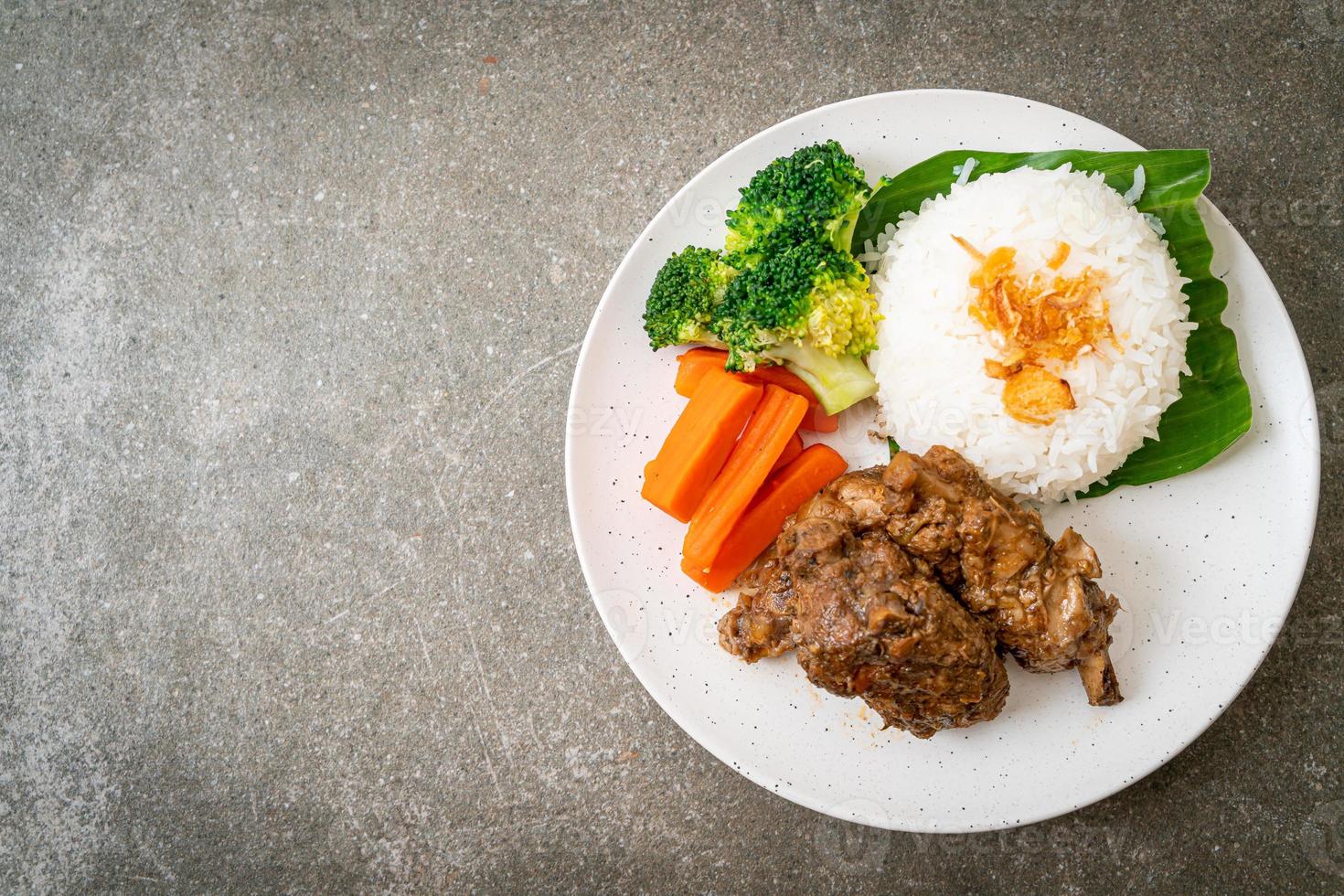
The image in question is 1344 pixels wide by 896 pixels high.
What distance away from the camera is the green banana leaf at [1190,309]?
3.26 metres

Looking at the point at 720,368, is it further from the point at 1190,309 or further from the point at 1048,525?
the point at 1190,309

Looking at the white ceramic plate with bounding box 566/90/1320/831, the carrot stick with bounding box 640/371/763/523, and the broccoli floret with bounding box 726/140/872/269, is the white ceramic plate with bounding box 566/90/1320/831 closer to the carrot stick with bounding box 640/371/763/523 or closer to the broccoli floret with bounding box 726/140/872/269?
the carrot stick with bounding box 640/371/763/523

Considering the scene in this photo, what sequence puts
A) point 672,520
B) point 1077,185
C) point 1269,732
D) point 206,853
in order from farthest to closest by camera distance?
1. point 206,853
2. point 1269,732
3. point 672,520
4. point 1077,185

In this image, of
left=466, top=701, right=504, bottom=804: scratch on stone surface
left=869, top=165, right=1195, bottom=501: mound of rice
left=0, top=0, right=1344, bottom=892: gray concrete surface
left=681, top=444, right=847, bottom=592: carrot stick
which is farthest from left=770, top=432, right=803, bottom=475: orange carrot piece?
left=466, top=701, right=504, bottom=804: scratch on stone surface

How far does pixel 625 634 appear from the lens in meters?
3.36

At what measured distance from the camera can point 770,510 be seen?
341 cm

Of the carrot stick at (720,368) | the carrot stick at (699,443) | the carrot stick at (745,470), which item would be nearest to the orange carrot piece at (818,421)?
the carrot stick at (720,368)

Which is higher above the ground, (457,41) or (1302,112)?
(1302,112)

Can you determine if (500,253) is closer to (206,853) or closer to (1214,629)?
(206,853)

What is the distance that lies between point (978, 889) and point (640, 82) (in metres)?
4.16

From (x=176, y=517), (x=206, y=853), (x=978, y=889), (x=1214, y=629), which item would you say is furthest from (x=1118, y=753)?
(x=176, y=517)

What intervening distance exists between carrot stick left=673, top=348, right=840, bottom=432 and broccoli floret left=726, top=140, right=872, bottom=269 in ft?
1.28

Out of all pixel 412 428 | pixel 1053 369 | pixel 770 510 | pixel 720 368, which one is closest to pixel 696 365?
pixel 720 368

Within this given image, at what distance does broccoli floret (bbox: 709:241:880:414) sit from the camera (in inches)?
125
